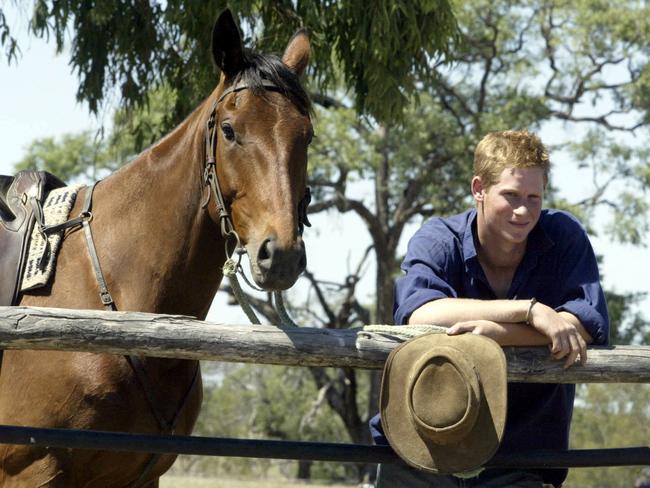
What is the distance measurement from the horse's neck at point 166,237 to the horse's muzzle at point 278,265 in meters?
0.57

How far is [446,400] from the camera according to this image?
2971mm

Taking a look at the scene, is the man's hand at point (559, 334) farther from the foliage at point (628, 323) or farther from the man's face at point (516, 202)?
the foliage at point (628, 323)

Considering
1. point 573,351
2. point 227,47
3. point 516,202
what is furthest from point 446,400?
point 227,47

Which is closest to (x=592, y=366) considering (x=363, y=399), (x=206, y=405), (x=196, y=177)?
(x=196, y=177)

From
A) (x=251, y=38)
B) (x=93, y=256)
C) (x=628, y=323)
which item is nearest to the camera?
(x=93, y=256)

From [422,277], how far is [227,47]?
1.18 m

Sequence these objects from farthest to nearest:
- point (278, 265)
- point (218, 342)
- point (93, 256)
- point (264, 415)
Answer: point (264, 415)
point (93, 256)
point (278, 265)
point (218, 342)

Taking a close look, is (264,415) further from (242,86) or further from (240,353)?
(240,353)

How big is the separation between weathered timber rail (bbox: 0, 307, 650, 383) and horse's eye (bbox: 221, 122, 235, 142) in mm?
835

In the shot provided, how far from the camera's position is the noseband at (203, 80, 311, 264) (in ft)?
11.5

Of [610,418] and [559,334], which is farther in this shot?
[610,418]

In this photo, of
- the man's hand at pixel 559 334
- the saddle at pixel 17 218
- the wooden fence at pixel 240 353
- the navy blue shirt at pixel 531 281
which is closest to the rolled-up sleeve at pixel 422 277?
the navy blue shirt at pixel 531 281

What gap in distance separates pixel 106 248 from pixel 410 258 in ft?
3.79

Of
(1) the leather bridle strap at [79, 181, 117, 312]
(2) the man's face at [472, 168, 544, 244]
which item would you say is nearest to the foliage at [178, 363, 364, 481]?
(1) the leather bridle strap at [79, 181, 117, 312]
